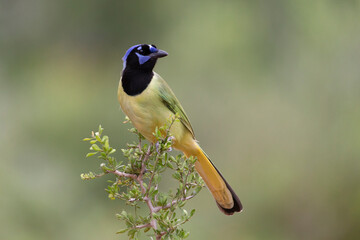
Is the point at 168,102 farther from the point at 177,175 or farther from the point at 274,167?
the point at 274,167

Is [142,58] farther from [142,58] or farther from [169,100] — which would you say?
[169,100]

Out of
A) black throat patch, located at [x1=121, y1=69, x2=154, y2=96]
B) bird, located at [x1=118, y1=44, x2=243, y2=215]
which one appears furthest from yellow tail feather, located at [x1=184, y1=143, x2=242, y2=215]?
black throat patch, located at [x1=121, y1=69, x2=154, y2=96]

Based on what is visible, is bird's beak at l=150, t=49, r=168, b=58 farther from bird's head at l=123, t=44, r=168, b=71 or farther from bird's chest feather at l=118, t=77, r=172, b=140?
bird's chest feather at l=118, t=77, r=172, b=140

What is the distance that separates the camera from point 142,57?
268 cm

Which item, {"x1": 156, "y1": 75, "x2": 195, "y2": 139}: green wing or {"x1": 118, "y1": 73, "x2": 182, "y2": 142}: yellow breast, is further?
{"x1": 156, "y1": 75, "x2": 195, "y2": 139}: green wing

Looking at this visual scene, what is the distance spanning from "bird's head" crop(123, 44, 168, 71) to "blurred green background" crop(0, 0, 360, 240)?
13.2 ft

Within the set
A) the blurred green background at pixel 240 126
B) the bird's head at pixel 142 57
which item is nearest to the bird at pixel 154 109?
the bird's head at pixel 142 57

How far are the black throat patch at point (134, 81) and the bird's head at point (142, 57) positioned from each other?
3 cm

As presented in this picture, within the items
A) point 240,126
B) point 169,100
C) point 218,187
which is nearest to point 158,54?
point 169,100

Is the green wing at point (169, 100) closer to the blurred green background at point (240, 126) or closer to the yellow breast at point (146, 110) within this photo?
the yellow breast at point (146, 110)

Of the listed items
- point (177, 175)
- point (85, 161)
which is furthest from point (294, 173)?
point (177, 175)

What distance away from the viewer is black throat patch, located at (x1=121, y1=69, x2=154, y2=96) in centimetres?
265

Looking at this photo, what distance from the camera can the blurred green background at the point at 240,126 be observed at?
7031 millimetres

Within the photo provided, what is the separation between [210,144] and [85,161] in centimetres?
208
